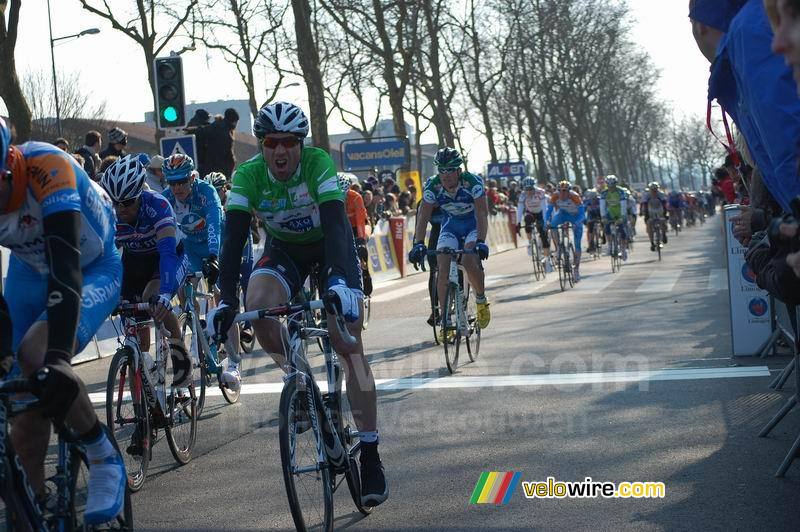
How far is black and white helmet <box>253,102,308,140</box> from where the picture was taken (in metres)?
5.61

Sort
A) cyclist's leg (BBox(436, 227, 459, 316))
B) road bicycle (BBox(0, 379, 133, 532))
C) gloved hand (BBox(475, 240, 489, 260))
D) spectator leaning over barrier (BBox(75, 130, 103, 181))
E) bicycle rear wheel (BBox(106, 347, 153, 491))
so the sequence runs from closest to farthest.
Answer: road bicycle (BBox(0, 379, 133, 532)) → bicycle rear wheel (BBox(106, 347, 153, 491)) → gloved hand (BBox(475, 240, 489, 260)) → cyclist's leg (BBox(436, 227, 459, 316)) → spectator leaning over barrier (BBox(75, 130, 103, 181))

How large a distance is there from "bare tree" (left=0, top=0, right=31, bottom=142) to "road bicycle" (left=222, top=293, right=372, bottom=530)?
14.3m

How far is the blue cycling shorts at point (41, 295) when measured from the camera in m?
4.34

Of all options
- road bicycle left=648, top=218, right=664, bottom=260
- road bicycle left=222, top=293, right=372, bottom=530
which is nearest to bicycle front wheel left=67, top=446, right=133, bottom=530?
road bicycle left=222, top=293, right=372, bottom=530

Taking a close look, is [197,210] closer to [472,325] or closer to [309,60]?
[472,325]

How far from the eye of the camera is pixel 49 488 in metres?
4.03

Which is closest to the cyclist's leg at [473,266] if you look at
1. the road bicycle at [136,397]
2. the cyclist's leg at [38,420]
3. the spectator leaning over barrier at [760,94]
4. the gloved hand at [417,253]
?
the gloved hand at [417,253]

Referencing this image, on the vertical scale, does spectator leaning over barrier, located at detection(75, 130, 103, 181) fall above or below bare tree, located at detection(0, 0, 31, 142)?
below

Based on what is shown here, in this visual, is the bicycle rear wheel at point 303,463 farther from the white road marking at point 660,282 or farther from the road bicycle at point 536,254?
the road bicycle at point 536,254

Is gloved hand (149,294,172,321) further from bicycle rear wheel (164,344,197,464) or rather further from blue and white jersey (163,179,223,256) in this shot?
blue and white jersey (163,179,223,256)

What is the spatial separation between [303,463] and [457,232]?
6701 millimetres

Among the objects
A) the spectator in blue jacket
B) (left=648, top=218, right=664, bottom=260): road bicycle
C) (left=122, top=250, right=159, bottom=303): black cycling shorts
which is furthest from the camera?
(left=648, top=218, right=664, bottom=260): road bicycle

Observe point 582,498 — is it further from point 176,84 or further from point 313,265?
point 176,84

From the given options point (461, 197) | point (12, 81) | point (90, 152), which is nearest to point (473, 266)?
point (461, 197)
